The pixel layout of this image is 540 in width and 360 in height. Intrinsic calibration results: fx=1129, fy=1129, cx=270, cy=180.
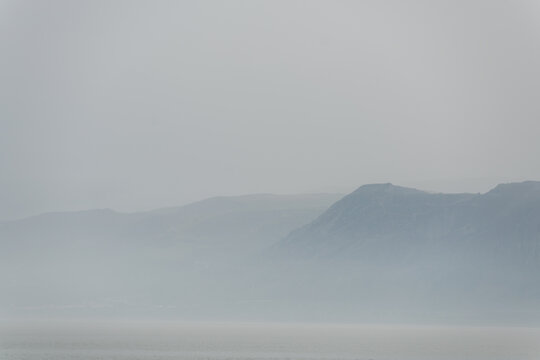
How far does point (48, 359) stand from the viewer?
7736 inches

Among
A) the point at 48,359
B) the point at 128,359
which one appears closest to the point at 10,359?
the point at 48,359

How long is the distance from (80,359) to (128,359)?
8.58 m

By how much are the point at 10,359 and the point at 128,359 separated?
792 inches

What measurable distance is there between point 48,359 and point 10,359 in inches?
284

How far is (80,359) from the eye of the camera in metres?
198

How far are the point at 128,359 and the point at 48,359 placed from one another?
13854 millimetres

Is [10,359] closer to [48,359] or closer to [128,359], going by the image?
[48,359]

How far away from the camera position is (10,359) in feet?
630

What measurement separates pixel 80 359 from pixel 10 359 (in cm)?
1252

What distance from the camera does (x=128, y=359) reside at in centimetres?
19725
